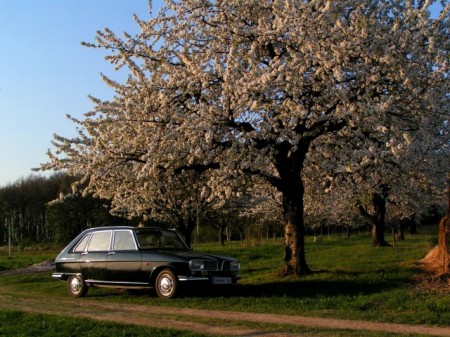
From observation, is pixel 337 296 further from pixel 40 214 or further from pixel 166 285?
pixel 40 214

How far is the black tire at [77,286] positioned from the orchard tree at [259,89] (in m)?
2.69

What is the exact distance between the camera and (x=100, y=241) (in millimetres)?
15305

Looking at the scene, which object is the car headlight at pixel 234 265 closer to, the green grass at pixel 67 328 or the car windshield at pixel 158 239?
the car windshield at pixel 158 239

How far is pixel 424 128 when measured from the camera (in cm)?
1377

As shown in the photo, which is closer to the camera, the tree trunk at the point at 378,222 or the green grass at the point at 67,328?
the green grass at the point at 67,328

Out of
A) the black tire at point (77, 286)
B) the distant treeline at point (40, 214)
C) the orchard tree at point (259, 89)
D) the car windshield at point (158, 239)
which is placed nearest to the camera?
the orchard tree at point (259, 89)

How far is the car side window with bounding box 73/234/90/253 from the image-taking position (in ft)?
51.4

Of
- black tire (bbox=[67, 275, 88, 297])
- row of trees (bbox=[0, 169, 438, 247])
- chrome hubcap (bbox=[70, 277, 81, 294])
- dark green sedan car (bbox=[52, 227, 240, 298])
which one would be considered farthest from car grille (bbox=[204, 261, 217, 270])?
row of trees (bbox=[0, 169, 438, 247])

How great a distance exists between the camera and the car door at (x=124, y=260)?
14062 mm

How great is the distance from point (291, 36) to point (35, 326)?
8091 mm

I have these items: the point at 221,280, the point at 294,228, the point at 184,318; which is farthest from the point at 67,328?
the point at 294,228

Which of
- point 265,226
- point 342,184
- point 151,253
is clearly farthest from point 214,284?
point 265,226

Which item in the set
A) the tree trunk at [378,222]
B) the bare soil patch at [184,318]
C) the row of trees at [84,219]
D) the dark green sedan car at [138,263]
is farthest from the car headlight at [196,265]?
the tree trunk at [378,222]

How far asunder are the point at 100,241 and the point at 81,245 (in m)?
0.78
